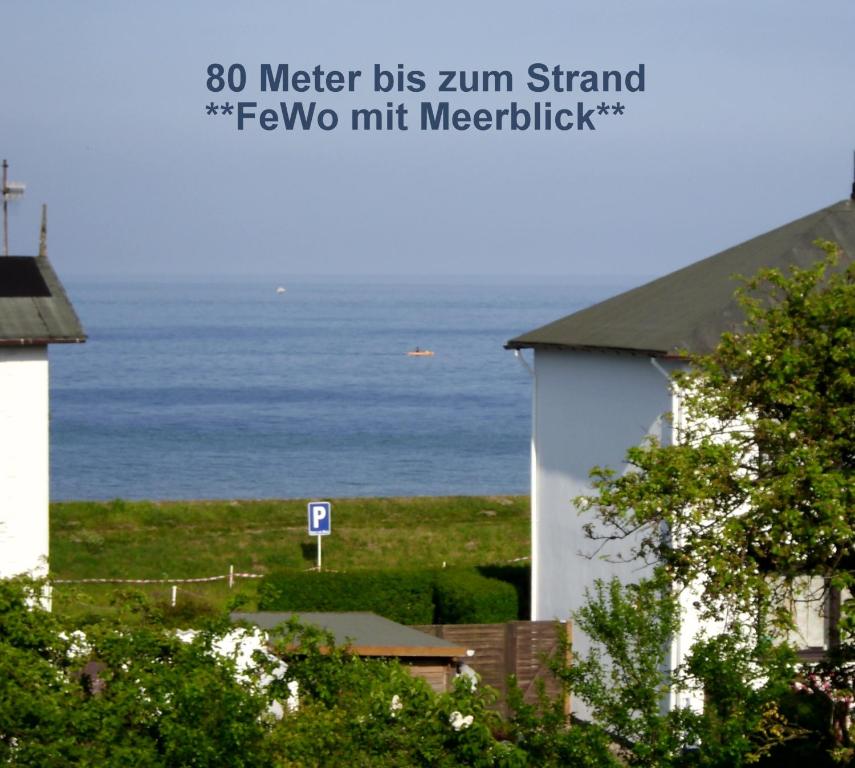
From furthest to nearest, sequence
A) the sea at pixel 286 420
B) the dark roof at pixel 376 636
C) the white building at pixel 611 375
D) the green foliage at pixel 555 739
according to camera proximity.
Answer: the sea at pixel 286 420 < the white building at pixel 611 375 < the dark roof at pixel 376 636 < the green foliage at pixel 555 739

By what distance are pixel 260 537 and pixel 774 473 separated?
26.2m

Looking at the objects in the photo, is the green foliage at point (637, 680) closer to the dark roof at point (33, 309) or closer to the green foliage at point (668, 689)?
the green foliage at point (668, 689)

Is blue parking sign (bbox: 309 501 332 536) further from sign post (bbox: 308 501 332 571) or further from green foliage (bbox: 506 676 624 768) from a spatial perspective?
green foliage (bbox: 506 676 624 768)

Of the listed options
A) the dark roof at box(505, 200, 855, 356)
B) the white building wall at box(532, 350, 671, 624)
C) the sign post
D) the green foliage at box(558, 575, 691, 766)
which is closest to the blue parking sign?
the sign post

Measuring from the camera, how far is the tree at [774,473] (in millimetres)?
12203

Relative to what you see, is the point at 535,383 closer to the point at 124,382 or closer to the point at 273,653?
the point at 273,653

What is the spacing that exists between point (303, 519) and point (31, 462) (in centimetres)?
1943

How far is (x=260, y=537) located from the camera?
125ft

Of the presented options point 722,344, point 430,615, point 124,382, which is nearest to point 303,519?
point 430,615

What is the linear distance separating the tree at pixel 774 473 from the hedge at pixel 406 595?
509 inches

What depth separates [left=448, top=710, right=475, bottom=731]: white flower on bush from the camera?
10.6 metres

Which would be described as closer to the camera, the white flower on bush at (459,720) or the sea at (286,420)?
the white flower on bush at (459,720)

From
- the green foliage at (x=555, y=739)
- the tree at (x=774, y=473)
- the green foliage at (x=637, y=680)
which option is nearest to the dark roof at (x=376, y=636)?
the tree at (x=774, y=473)

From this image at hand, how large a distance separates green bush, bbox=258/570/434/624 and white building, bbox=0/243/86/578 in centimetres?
520
